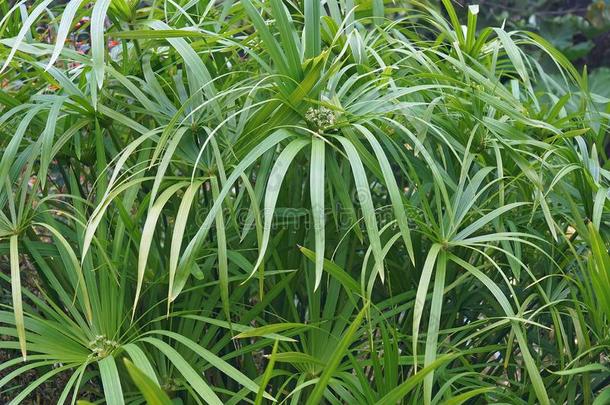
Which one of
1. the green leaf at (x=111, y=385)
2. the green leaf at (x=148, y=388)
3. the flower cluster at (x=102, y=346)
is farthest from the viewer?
the flower cluster at (x=102, y=346)

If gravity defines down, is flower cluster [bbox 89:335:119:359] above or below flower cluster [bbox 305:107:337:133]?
below

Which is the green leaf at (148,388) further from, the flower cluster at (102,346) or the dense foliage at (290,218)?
the flower cluster at (102,346)

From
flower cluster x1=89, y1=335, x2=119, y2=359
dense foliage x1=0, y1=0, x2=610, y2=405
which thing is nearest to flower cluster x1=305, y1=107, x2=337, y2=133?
dense foliage x1=0, y1=0, x2=610, y2=405

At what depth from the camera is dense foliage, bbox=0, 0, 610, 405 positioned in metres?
1.27

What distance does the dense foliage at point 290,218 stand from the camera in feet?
4.17

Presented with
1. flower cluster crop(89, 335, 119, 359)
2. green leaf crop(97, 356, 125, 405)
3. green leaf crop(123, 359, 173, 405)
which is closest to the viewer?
green leaf crop(123, 359, 173, 405)

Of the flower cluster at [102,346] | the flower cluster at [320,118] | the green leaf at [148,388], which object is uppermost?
the flower cluster at [320,118]

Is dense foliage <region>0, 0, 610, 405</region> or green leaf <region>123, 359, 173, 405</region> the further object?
dense foliage <region>0, 0, 610, 405</region>

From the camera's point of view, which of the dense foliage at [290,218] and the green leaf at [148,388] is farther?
the dense foliage at [290,218]

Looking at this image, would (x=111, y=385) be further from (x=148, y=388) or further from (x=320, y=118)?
(x=320, y=118)

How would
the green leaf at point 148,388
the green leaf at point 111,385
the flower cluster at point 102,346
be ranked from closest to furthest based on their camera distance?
the green leaf at point 148,388
the green leaf at point 111,385
the flower cluster at point 102,346

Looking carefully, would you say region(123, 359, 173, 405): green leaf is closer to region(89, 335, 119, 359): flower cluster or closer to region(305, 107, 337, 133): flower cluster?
region(89, 335, 119, 359): flower cluster

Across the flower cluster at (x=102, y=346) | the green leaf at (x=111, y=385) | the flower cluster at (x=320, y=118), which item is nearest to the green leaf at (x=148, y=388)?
the green leaf at (x=111, y=385)

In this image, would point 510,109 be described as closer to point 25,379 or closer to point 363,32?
point 363,32
